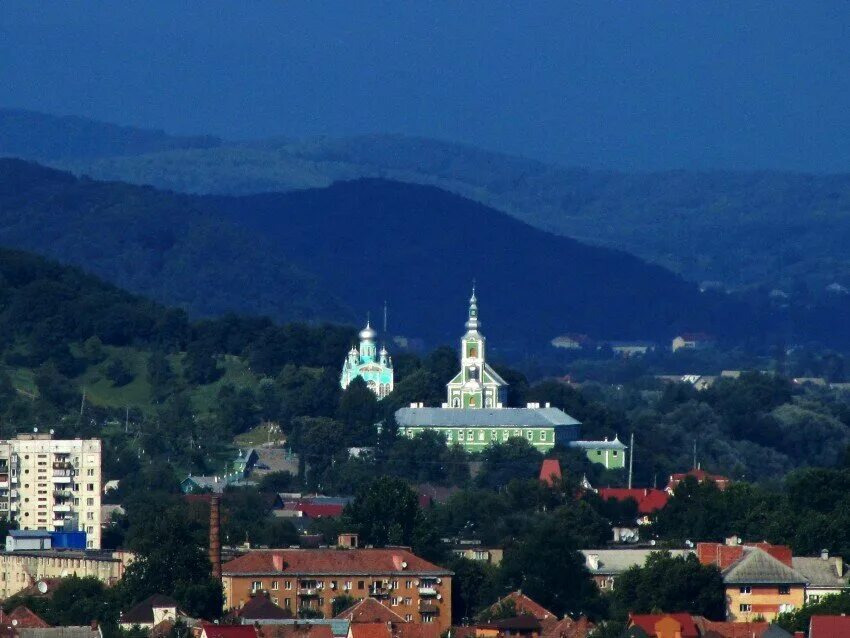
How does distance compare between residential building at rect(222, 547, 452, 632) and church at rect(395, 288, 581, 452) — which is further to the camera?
church at rect(395, 288, 581, 452)

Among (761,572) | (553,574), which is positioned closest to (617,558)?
(553,574)

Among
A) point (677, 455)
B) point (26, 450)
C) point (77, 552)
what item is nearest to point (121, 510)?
point (26, 450)

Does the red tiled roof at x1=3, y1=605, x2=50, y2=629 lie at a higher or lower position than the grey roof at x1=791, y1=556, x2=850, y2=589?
lower

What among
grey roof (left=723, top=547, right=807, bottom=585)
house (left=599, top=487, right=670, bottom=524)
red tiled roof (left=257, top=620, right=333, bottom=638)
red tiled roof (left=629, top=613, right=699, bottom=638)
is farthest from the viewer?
house (left=599, top=487, right=670, bottom=524)

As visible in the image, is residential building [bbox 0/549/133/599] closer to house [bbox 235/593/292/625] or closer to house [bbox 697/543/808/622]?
house [bbox 235/593/292/625]

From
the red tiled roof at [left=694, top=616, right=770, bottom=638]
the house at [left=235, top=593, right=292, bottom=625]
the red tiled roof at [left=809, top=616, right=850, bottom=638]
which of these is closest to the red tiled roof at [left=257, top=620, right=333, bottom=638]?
the house at [left=235, top=593, right=292, bottom=625]
